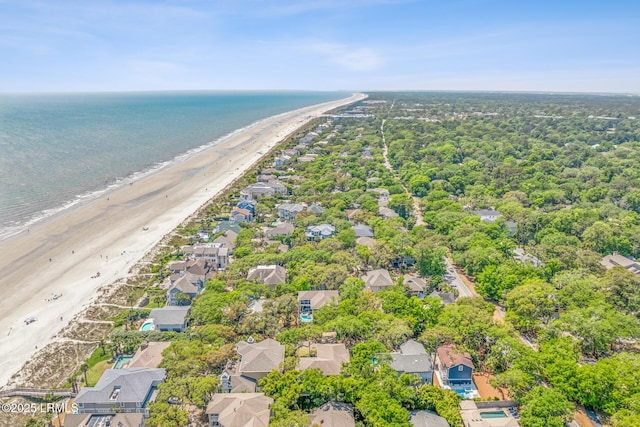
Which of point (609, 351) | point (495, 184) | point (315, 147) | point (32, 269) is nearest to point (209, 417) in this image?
point (609, 351)

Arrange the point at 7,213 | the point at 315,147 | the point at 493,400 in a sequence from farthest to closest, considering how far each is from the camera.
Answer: the point at 315,147 < the point at 7,213 < the point at 493,400

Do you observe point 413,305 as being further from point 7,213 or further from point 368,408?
point 7,213

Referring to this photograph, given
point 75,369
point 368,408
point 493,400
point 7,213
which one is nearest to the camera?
point 368,408

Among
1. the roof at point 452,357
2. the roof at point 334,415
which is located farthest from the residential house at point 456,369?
the roof at point 334,415

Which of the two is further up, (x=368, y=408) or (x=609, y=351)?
(x=368, y=408)

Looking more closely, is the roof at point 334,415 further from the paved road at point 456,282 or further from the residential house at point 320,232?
the residential house at point 320,232

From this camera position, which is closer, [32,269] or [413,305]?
[413,305]
